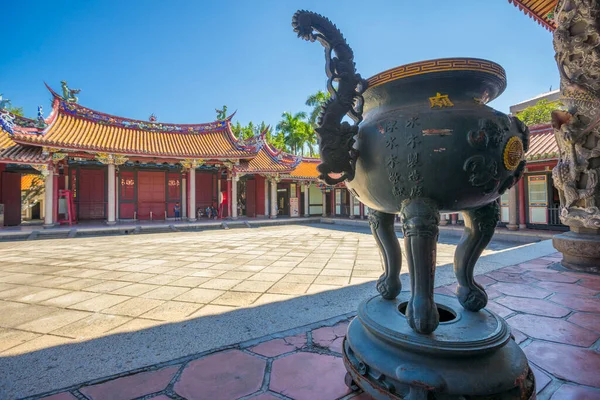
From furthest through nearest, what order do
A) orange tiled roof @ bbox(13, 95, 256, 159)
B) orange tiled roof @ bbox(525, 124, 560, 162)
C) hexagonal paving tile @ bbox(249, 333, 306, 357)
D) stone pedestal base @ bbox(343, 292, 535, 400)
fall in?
orange tiled roof @ bbox(13, 95, 256, 159) < orange tiled roof @ bbox(525, 124, 560, 162) < hexagonal paving tile @ bbox(249, 333, 306, 357) < stone pedestal base @ bbox(343, 292, 535, 400)

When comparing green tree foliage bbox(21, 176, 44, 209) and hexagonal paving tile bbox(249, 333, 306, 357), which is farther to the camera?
green tree foliage bbox(21, 176, 44, 209)

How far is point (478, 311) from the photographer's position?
162cm

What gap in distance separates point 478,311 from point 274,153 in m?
16.8

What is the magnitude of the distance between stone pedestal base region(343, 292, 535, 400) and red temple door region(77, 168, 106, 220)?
51.4 ft

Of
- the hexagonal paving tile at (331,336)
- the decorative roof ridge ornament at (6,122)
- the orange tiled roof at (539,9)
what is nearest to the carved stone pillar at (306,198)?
the orange tiled roof at (539,9)

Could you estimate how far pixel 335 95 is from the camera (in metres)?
1.53

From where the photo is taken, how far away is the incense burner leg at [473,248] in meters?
1.60

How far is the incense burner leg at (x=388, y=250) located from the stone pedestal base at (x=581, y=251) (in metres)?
3.69

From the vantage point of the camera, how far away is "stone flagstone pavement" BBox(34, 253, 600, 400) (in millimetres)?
1489

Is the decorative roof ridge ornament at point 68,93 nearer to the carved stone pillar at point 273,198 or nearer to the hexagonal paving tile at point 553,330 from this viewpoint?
the carved stone pillar at point 273,198

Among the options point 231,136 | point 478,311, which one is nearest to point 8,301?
point 478,311

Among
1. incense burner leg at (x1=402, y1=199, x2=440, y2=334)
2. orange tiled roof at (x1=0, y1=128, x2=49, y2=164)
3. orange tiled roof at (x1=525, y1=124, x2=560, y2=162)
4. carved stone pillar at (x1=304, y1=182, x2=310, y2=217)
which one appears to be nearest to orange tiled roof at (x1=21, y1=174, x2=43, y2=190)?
orange tiled roof at (x1=0, y1=128, x2=49, y2=164)

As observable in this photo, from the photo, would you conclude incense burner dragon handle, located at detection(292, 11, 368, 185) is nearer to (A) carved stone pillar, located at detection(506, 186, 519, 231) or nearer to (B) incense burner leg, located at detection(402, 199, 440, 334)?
(B) incense burner leg, located at detection(402, 199, 440, 334)

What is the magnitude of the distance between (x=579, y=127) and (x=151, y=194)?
51.8ft
